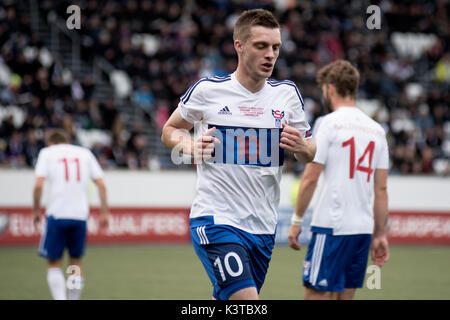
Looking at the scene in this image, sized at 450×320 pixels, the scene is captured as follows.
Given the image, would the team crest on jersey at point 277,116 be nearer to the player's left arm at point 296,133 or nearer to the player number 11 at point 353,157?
the player's left arm at point 296,133

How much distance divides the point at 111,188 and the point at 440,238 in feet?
28.3

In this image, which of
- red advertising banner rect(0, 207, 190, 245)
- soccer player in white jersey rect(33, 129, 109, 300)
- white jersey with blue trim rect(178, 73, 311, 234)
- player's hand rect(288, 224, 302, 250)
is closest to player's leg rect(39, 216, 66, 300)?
soccer player in white jersey rect(33, 129, 109, 300)

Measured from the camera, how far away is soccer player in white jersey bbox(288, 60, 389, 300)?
5.77 m

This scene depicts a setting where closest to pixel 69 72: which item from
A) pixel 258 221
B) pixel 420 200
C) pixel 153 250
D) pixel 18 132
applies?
pixel 18 132

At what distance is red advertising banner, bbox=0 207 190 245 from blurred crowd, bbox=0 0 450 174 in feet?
4.12

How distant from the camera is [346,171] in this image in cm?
580

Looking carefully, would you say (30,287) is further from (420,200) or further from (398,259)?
(420,200)

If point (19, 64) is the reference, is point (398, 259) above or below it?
below

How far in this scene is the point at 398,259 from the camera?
Result: 14781mm

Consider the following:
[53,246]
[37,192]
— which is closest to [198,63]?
[37,192]

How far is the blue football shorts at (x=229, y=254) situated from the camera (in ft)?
14.5

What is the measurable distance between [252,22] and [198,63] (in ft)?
52.9

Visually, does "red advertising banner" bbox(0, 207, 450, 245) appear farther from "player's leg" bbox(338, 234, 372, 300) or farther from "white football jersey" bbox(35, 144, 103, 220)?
"player's leg" bbox(338, 234, 372, 300)

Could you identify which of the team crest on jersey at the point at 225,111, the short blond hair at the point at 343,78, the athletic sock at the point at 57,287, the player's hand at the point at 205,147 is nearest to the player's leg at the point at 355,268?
the short blond hair at the point at 343,78
